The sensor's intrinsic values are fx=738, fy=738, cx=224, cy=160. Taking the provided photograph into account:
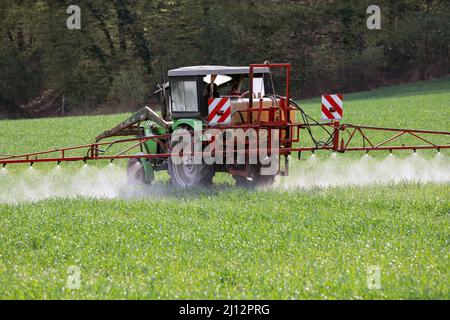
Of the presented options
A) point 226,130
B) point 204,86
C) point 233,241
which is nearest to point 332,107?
point 226,130

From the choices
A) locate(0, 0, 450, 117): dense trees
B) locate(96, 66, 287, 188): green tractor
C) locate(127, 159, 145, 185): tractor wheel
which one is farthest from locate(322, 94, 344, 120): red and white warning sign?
locate(0, 0, 450, 117): dense trees

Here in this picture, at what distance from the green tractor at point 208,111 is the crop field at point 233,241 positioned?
43 centimetres

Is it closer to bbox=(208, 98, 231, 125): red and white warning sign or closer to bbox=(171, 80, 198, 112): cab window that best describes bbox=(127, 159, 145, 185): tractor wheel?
bbox=(171, 80, 198, 112): cab window

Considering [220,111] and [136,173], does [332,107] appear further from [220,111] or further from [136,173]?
[136,173]

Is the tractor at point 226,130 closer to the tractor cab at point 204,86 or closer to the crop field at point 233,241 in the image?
the tractor cab at point 204,86

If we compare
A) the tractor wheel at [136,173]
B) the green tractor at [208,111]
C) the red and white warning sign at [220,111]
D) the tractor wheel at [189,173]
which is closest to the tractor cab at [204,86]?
the green tractor at [208,111]

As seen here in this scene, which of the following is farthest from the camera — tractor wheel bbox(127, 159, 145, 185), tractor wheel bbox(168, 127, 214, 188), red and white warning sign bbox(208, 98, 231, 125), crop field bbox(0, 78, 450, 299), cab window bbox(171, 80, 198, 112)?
tractor wheel bbox(127, 159, 145, 185)

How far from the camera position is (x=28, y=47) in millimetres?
56844

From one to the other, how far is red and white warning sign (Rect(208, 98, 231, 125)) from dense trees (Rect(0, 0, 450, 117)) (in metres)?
Result: 39.5

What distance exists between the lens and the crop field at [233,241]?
6.70 meters

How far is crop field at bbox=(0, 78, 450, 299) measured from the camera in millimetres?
6695

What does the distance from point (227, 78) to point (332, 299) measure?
25.7 ft
